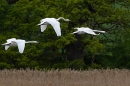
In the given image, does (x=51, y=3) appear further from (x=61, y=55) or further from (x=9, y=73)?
(x=9, y=73)

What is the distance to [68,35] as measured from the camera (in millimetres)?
30281

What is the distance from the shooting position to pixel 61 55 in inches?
1249

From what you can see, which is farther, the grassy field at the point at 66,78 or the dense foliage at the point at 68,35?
the dense foliage at the point at 68,35

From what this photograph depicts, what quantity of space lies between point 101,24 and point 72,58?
2.21 m

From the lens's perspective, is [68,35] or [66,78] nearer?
[66,78]

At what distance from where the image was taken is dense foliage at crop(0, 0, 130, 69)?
30.4 m

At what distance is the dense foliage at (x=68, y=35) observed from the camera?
30422mm

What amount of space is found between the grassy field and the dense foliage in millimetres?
→ 10817

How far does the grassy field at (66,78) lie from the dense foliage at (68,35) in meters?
10.8

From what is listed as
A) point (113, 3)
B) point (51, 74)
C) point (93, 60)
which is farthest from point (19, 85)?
point (113, 3)

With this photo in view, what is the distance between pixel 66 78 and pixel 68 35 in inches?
511

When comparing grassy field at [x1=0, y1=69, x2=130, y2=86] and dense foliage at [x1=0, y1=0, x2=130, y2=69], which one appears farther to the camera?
dense foliage at [x1=0, y1=0, x2=130, y2=69]

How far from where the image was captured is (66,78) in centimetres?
1738

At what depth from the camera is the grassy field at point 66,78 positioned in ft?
51.1
